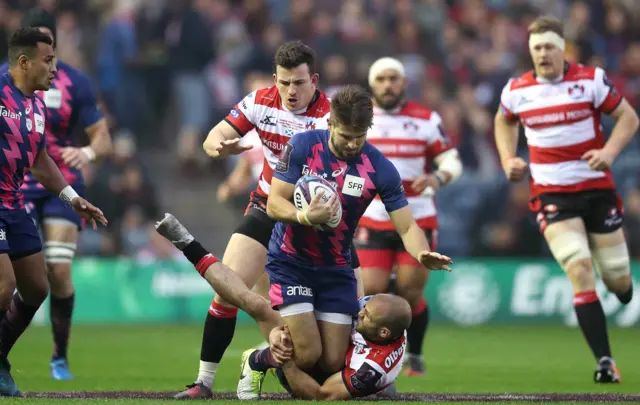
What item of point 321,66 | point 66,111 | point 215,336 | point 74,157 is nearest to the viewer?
point 215,336

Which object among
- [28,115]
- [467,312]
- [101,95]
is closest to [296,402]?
[28,115]

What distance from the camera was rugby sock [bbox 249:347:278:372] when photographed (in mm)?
8852

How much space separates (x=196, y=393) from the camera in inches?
349

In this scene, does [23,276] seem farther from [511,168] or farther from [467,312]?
[467,312]

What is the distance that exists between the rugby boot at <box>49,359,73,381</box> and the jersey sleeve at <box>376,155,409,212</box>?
12.5 feet

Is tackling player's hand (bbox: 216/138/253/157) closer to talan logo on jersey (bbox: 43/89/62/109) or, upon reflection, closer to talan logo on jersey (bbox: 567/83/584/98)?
talan logo on jersey (bbox: 43/89/62/109)

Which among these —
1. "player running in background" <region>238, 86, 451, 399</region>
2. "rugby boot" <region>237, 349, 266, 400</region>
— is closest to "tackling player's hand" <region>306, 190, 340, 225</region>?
"player running in background" <region>238, 86, 451, 399</region>

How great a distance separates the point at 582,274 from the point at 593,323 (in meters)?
0.43

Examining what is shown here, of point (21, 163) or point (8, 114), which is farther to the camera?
point (21, 163)

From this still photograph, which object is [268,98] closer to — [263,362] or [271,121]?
[271,121]

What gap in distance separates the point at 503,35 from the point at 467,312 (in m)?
5.85

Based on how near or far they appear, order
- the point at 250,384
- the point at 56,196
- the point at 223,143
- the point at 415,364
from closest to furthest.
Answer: the point at 250,384 < the point at 223,143 < the point at 56,196 < the point at 415,364

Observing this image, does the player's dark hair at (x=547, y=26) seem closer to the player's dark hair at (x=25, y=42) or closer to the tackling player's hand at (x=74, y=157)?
the tackling player's hand at (x=74, y=157)

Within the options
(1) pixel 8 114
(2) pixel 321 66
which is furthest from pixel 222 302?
(2) pixel 321 66
